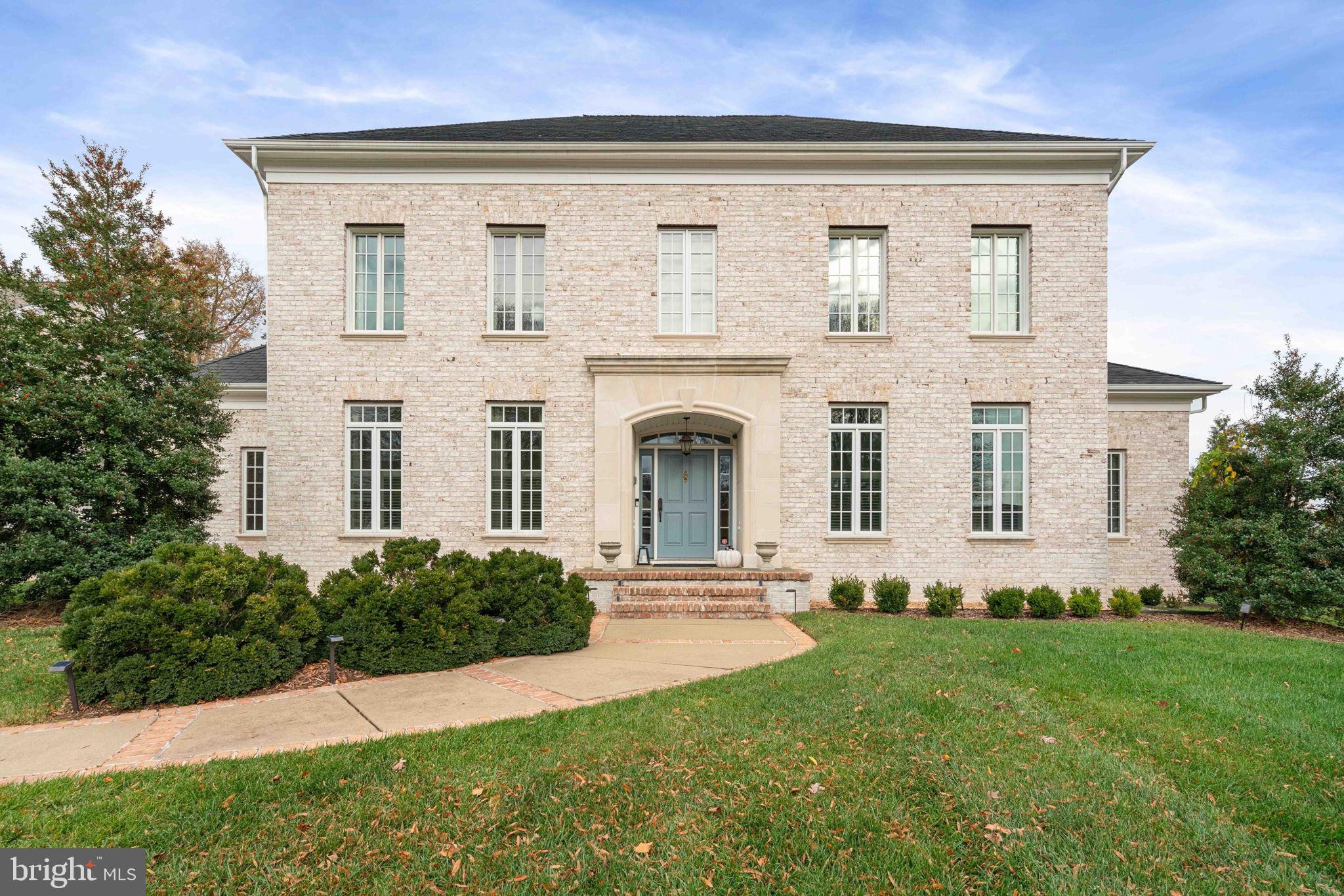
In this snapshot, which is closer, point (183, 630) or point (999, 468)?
point (183, 630)

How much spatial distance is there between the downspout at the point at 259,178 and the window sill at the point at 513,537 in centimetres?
729

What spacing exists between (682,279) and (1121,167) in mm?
7937

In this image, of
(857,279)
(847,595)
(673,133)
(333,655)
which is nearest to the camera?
(333,655)

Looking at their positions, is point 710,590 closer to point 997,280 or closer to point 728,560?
point 728,560

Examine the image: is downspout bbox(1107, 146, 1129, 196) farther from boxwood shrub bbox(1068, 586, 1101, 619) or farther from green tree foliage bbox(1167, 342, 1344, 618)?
boxwood shrub bbox(1068, 586, 1101, 619)

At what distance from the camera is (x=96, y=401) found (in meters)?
9.73

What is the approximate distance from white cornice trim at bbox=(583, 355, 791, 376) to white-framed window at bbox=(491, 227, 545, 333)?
1.47m

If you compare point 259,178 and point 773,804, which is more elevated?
point 259,178

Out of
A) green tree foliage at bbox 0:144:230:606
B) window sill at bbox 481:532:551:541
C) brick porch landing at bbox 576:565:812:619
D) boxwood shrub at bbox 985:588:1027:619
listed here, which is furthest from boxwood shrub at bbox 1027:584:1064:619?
green tree foliage at bbox 0:144:230:606

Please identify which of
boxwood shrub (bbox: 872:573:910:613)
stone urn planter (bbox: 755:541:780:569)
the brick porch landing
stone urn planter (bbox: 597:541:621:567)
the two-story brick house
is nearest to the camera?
the brick porch landing

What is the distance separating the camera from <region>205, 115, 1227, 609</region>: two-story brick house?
11.3m

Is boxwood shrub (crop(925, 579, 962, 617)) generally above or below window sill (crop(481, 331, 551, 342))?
below

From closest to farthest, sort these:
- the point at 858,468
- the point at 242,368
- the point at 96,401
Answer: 1. the point at 96,401
2. the point at 858,468
3. the point at 242,368

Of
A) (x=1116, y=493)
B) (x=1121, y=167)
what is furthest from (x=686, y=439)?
(x=1116, y=493)
